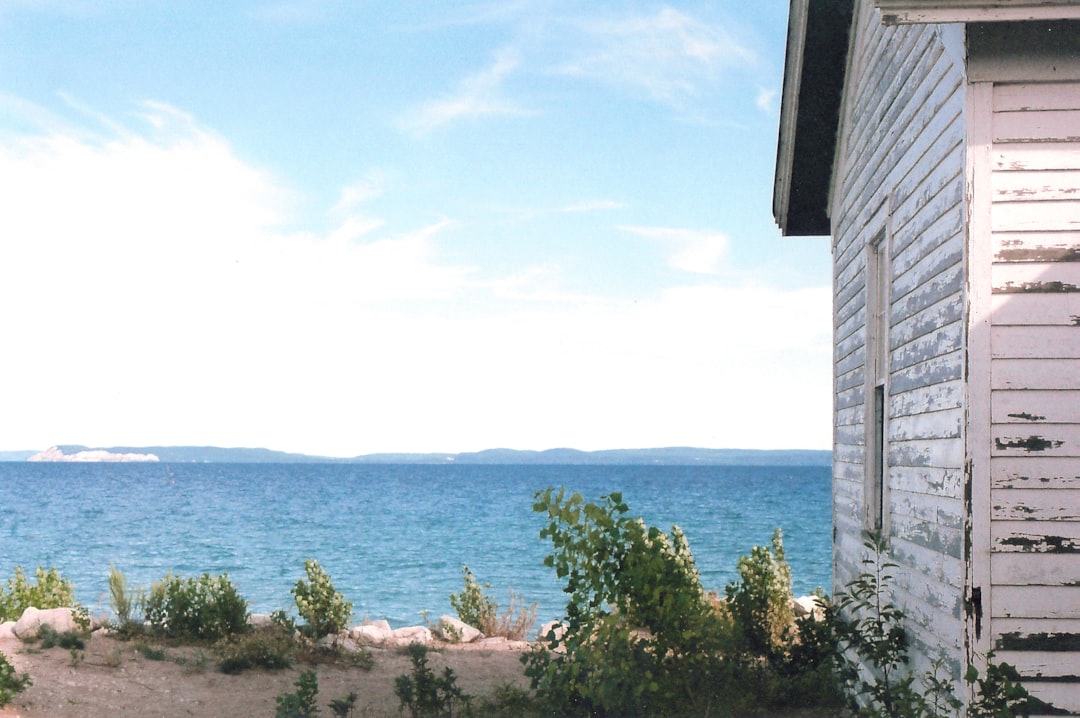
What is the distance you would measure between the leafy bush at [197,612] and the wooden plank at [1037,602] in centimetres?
901

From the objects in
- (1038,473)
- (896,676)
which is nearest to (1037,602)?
(1038,473)

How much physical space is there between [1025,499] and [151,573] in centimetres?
3510

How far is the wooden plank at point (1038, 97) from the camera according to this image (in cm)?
482

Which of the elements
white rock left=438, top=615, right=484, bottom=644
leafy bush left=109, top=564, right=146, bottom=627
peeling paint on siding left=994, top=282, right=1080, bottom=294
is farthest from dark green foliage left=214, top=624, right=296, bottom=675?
peeling paint on siding left=994, top=282, right=1080, bottom=294

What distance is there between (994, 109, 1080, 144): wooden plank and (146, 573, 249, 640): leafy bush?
9737 mm

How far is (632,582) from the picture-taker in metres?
7.11

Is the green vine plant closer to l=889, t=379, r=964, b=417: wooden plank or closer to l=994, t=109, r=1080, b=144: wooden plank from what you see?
l=889, t=379, r=964, b=417: wooden plank

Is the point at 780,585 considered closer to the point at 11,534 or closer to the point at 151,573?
the point at 151,573

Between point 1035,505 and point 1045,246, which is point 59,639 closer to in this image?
point 1035,505

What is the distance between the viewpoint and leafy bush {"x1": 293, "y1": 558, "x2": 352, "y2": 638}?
11.9m

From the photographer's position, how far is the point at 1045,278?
475 cm

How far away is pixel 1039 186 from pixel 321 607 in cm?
958

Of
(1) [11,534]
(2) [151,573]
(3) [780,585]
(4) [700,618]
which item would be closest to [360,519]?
(1) [11,534]

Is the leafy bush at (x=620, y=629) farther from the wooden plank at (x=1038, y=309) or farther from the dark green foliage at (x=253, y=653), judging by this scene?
the dark green foliage at (x=253, y=653)
